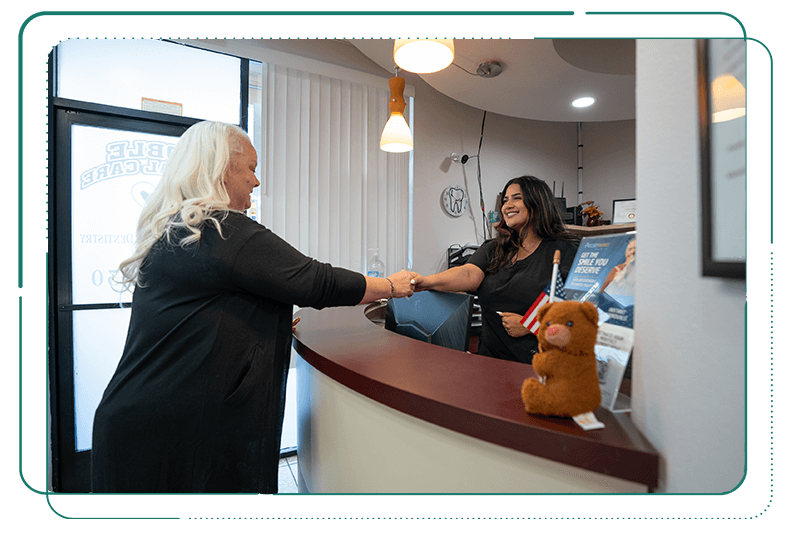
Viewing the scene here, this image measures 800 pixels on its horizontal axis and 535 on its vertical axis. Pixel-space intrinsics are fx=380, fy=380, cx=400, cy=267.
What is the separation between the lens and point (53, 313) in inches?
97.1

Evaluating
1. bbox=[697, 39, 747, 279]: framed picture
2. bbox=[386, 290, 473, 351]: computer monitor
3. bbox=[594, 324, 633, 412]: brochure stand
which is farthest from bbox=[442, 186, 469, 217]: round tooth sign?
bbox=[697, 39, 747, 279]: framed picture

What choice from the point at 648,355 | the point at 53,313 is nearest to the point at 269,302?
the point at 648,355

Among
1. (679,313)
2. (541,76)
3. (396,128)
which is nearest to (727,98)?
(679,313)

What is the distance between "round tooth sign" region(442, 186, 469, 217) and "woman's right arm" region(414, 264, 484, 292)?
100 inches

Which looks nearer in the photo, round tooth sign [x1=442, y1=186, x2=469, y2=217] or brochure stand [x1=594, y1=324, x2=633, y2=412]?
brochure stand [x1=594, y1=324, x2=633, y2=412]

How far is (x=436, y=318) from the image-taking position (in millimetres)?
1463

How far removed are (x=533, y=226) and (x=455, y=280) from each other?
457mm

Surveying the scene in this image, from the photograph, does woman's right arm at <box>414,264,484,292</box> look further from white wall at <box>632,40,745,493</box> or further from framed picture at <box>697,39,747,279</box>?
framed picture at <box>697,39,747,279</box>

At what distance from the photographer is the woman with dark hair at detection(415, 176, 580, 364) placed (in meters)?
1.63

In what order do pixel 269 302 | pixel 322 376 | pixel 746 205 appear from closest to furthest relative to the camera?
pixel 746 205
pixel 269 302
pixel 322 376

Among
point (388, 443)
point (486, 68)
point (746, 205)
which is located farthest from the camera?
point (486, 68)
